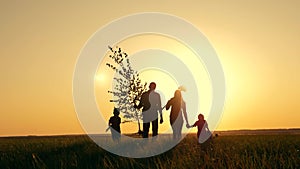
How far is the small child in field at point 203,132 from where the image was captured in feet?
46.0

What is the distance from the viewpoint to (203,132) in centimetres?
1488

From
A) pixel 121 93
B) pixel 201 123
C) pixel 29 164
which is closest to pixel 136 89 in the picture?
pixel 121 93

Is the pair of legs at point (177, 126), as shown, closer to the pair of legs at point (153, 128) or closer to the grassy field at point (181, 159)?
the pair of legs at point (153, 128)

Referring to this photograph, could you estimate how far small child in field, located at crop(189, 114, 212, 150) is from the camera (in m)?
14.0

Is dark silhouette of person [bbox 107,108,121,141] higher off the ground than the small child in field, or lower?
higher

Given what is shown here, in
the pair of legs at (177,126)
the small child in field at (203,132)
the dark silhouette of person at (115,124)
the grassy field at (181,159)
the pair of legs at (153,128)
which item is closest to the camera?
the grassy field at (181,159)

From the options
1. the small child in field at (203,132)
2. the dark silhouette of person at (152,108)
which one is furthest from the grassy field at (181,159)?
the dark silhouette of person at (152,108)

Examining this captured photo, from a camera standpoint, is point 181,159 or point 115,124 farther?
point 115,124

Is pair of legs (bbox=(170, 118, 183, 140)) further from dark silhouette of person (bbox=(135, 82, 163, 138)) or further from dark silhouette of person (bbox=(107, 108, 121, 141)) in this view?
dark silhouette of person (bbox=(107, 108, 121, 141))

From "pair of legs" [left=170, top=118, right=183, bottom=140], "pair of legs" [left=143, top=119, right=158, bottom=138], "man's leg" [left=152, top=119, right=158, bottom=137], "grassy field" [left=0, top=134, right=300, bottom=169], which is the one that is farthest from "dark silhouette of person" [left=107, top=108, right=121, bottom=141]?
"grassy field" [left=0, top=134, right=300, bottom=169]

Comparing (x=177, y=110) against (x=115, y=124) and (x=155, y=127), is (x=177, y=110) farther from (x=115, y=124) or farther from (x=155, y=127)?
(x=115, y=124)

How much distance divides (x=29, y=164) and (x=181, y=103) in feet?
28.7

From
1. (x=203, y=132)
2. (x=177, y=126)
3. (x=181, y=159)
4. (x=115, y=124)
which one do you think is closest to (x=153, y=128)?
(x=177, y=126)

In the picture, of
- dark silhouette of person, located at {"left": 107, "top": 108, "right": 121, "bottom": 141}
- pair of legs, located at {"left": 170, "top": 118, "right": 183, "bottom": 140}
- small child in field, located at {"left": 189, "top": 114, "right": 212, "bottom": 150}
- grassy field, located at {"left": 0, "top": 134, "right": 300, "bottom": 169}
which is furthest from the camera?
dark silhouette of person, located at {"left": 107, "top": 108, "right": 121, "bottom": 141}
